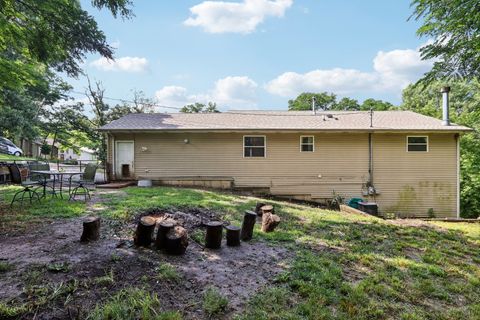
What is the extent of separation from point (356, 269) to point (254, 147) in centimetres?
807

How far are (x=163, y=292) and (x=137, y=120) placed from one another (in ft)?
35.3

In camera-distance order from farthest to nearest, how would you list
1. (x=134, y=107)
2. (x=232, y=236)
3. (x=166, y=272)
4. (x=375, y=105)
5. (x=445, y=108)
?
(x=375, y=105) < (x=134, y=107) < (x=445, y=108) < (x=232, y=236) < (x=166, y=272)

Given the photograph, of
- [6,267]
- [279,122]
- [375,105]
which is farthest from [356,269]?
[375,105]

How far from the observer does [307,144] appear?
11.7 metres

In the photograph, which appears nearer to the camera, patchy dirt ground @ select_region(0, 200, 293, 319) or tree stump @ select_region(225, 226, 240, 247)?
patchy dirt ground @ select_region(0, 200, 293, 319)

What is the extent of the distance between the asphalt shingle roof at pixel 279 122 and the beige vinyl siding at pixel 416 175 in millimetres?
566

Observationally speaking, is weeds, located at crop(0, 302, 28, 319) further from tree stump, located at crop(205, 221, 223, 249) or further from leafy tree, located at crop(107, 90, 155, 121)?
leafy tree, located at crop(107, 90, 155, 121)

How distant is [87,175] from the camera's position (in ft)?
23.3

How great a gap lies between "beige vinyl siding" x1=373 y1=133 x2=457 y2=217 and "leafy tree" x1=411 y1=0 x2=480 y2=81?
270 inches

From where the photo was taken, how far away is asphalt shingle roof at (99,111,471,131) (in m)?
11.3

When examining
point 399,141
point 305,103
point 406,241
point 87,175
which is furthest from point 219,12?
point 305,103

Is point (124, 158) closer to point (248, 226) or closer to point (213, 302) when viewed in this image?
point (248, 226)

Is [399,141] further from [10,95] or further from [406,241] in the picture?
[10,95]

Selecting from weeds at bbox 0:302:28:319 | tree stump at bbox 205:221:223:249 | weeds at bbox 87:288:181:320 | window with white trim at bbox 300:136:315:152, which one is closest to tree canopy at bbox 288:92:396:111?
window with white trim at bbox 300:136:315:152
